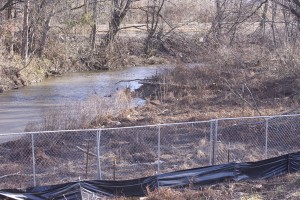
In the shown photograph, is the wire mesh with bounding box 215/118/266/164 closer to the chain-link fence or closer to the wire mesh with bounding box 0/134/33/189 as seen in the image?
the chain-link fence

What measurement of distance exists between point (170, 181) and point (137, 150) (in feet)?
14.2

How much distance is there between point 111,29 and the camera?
44.6 metres

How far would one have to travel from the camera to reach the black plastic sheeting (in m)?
11.3

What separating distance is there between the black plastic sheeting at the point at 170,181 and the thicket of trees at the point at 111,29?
15.5 m

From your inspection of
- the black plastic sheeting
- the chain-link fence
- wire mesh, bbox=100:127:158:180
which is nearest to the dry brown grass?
the black plastic sheeting

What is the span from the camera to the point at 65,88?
33.7 m

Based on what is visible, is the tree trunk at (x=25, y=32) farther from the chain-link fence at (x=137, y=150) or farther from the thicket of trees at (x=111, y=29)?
the chain-link fence at (x=137, y=150)

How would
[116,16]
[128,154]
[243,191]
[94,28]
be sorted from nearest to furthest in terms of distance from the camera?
[243,191] → [128,154] → [94,28] → [116,16]

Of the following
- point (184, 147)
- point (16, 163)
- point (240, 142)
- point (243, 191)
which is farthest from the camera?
point (240, 142)

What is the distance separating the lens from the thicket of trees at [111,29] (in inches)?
1235

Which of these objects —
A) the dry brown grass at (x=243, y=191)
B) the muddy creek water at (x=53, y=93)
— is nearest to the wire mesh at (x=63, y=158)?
the dry brown grass at (x=243, y=191)

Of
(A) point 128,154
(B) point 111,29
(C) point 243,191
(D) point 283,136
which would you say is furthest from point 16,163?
(B) point 111,29

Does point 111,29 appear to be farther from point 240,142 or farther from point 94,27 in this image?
point 240,142

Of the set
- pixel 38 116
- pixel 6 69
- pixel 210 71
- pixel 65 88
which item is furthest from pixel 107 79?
pixel 38 116
